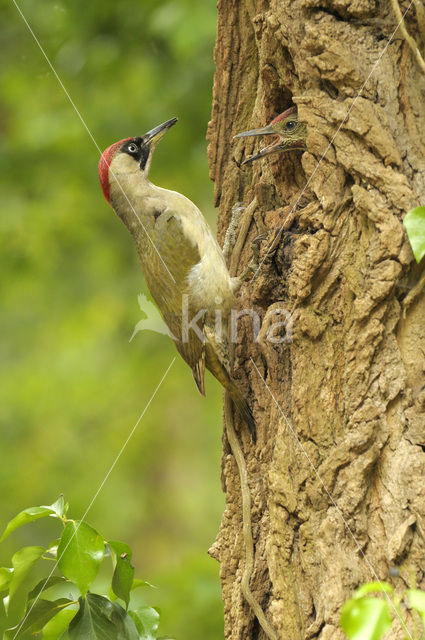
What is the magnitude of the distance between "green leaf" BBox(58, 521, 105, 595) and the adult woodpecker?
683 mm

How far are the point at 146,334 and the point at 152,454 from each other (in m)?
1.28

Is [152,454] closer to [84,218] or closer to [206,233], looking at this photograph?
[84,218]

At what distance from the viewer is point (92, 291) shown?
5375mm

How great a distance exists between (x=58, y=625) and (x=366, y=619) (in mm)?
1178

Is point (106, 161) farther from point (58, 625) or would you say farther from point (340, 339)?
point (58, 625)

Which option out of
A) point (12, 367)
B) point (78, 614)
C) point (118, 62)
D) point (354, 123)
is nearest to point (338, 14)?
point (354, 123)

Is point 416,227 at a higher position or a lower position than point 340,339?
higher

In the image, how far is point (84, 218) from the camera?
5.32 m

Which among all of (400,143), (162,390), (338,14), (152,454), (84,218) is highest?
(338,14)

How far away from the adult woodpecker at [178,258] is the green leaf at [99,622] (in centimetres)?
68

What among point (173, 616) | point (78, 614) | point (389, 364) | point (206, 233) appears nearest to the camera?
point (389, 364)

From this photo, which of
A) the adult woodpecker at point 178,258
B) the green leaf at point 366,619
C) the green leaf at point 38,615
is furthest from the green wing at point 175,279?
the green leaf at point 366,619

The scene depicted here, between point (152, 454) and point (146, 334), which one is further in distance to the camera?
point (152, 454)

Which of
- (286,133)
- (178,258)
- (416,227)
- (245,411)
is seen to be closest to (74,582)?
(245,411)
